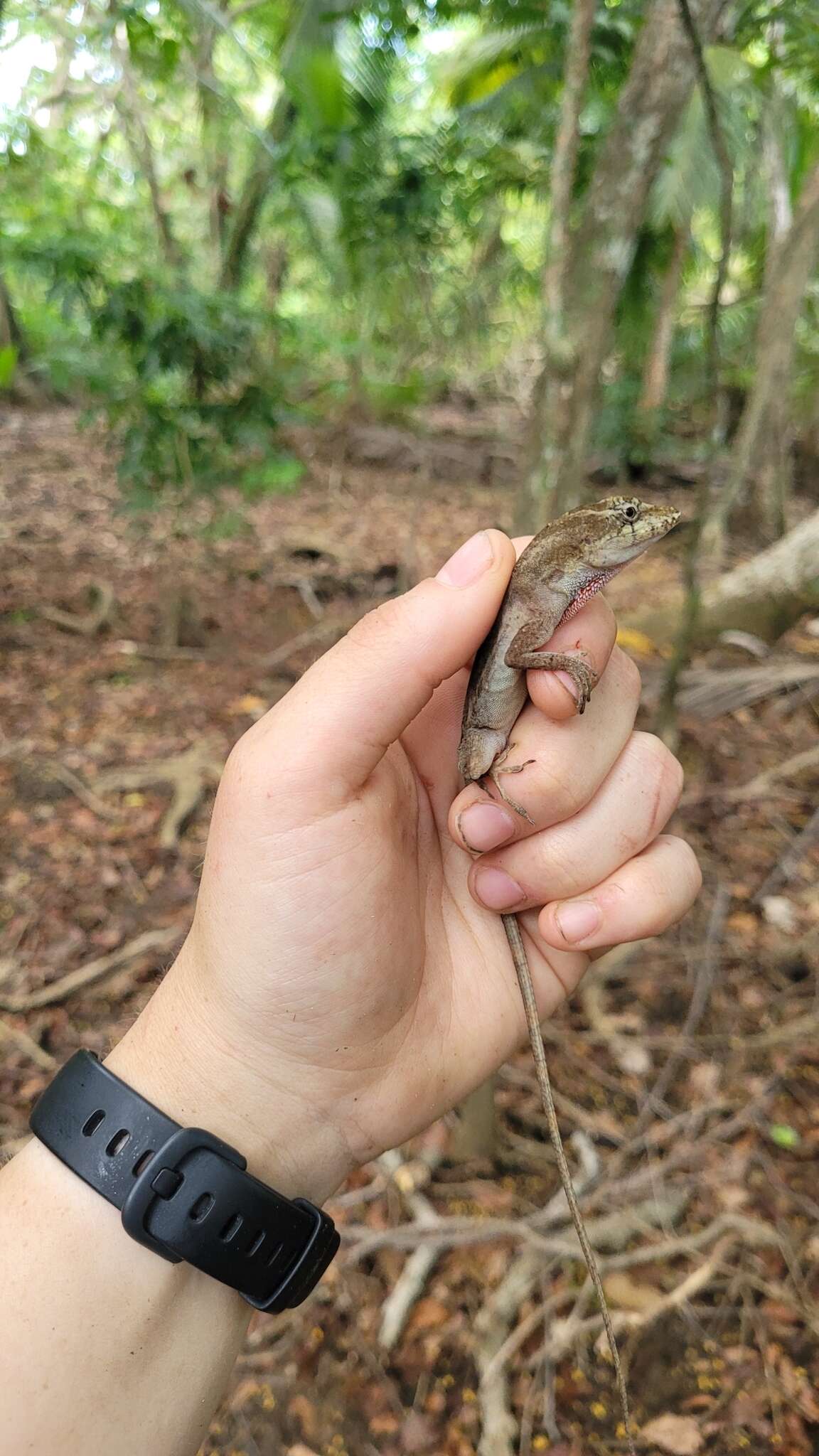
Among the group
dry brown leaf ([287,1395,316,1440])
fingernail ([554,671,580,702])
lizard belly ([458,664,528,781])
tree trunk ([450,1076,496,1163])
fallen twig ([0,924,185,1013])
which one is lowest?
dry brown leaf ([287,1395,316,1440])

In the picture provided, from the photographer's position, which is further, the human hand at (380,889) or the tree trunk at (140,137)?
the tree trunk at (140,137)

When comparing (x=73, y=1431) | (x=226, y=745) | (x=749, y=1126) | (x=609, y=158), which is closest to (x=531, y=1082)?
(x=749, y=1126)

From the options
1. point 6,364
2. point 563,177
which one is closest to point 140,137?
point 6,364

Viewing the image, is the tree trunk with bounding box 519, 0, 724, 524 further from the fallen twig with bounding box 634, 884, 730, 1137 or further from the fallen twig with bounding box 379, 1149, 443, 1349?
the fallen twig with bounding box 379, 1149, 443, 1349

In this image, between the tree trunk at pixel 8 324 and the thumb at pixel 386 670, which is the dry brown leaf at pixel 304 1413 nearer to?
the thumb at pixel 386 670

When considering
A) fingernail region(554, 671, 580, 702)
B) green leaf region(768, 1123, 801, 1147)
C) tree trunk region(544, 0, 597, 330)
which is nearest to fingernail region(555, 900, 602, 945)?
fingernail region(554, 671, 580, 702)

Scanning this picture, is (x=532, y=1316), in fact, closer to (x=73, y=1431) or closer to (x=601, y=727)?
(x=73, y=1431)

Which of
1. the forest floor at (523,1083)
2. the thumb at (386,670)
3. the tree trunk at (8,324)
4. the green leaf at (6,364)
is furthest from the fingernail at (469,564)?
the tree trunk at (8,324)

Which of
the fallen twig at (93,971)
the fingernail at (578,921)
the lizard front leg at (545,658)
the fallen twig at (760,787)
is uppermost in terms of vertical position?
the lizard front leg at (545,658)
